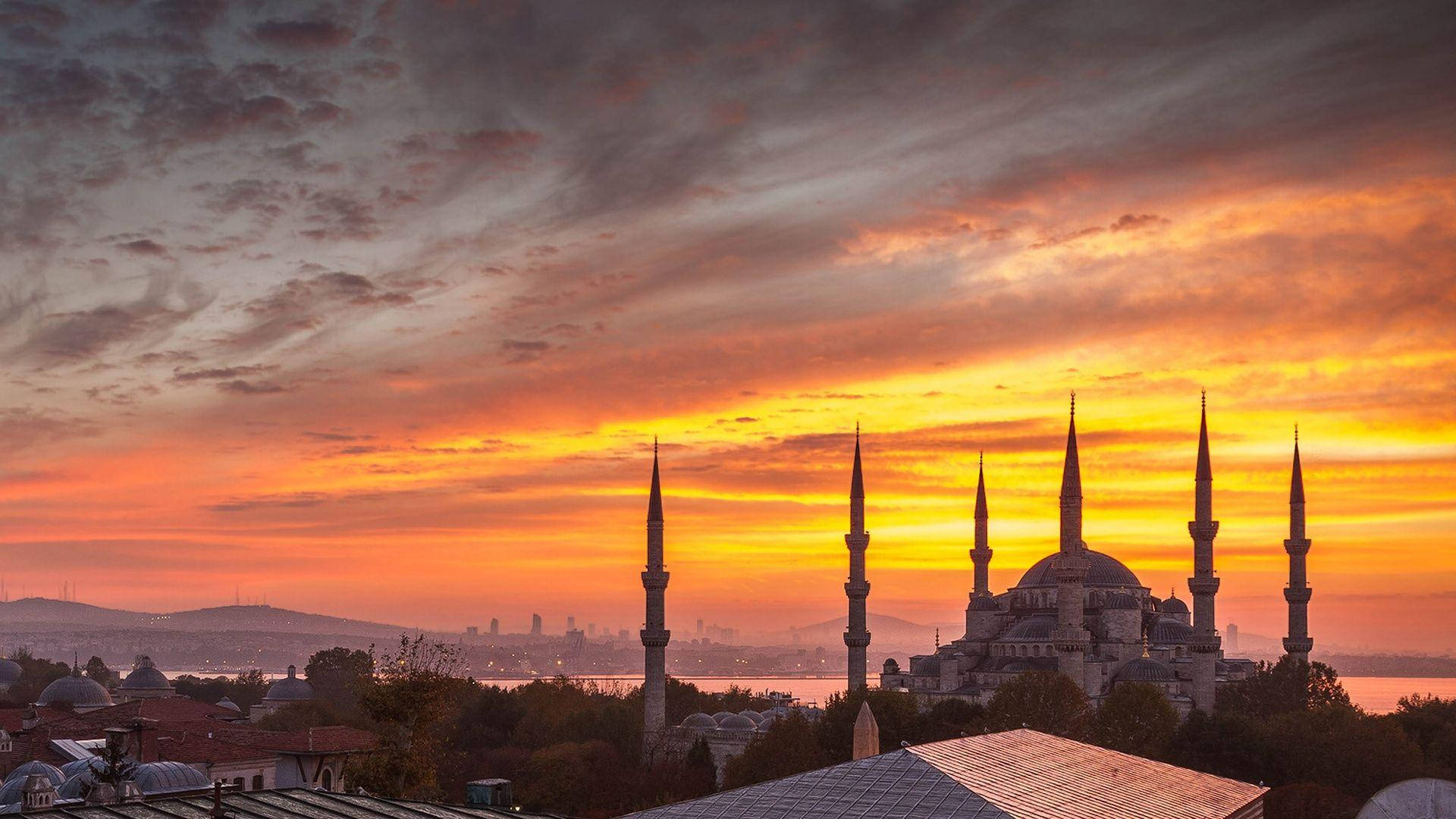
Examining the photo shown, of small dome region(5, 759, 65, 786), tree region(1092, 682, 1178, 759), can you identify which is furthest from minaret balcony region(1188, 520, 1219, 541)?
small dome region(5, 759, 65, 786)

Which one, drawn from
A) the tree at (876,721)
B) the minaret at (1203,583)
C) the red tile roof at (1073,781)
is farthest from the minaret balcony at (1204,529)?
the red tile roof at (1073,781)

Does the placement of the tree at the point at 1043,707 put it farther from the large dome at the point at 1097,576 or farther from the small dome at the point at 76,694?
the small dome at the point at 76,694

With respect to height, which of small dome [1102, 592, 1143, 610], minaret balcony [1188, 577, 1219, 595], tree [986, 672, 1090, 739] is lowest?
tree [986, 672, 1090, 739]

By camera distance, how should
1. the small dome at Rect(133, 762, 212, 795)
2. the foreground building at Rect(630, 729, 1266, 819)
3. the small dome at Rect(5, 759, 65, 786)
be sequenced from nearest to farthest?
the foreground building at Rect(630, 729, 1266, 819) < the small dome at Rect(133, 762, 212, 795) < the small dome at Rect(5, 759, 65, 786)

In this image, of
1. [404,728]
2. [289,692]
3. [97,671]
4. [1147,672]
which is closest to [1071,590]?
[1147,672]

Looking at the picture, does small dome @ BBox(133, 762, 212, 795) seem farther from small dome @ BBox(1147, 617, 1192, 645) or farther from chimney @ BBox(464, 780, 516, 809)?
small dome @ BBox(1147, 617, 1192, 645)

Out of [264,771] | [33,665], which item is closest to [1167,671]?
[264,771]

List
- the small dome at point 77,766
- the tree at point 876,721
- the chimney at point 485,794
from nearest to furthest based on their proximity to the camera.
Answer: the chimney at point 485,794, the small dome at point 77,766, the tree at point 876,721
